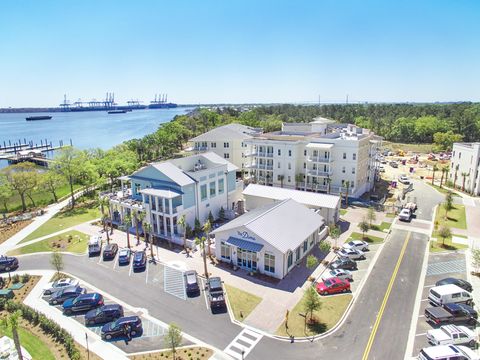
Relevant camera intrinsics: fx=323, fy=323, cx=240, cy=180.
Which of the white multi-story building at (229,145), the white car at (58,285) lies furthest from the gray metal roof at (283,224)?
the white multi-story building at (229,145)

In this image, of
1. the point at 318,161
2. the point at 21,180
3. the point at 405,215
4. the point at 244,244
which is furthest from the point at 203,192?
the point at 21,180

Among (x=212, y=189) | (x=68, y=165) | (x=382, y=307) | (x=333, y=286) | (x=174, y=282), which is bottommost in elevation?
(x=174, y=282)

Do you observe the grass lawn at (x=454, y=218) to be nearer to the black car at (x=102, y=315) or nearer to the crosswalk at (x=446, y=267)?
the crosswalk at (x=446, y=267)

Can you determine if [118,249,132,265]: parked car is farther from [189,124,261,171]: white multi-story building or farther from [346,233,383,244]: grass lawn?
[189,124,261,171]: white multi-story building

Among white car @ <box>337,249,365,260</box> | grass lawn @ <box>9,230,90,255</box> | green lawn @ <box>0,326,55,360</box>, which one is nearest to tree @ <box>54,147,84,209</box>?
grass lawn @ <box>9,230,90,255</box>

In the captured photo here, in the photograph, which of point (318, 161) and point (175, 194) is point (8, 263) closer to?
point (175, 194)

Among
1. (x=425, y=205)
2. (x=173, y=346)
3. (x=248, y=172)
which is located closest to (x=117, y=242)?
(x=173, y=346)
